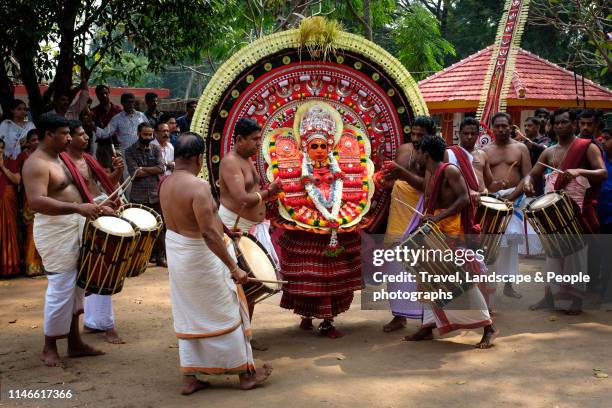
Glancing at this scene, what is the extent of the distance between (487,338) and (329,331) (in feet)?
4.38

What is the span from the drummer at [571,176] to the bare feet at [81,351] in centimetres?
417

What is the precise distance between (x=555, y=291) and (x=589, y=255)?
49 centimetres

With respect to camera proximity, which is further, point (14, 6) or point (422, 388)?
point (14, 6)

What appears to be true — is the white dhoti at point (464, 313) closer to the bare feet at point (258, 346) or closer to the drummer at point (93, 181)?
the bare feet at point (258, 346)

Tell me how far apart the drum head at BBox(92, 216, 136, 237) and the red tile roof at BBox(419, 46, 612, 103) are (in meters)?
12.0

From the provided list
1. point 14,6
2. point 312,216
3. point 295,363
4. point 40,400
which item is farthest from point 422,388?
point 14,6

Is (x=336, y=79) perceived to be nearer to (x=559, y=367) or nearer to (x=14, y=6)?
(x=559, y=367)

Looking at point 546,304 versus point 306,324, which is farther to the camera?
point 546,304

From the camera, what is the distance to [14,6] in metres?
8.49

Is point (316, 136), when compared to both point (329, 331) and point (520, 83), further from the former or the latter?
point (520, 83)

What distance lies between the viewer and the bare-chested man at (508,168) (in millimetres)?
7504

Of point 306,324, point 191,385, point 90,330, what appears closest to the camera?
point 191,385

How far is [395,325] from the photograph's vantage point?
21.1 ft

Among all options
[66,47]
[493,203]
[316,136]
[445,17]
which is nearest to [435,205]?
[493,203]
